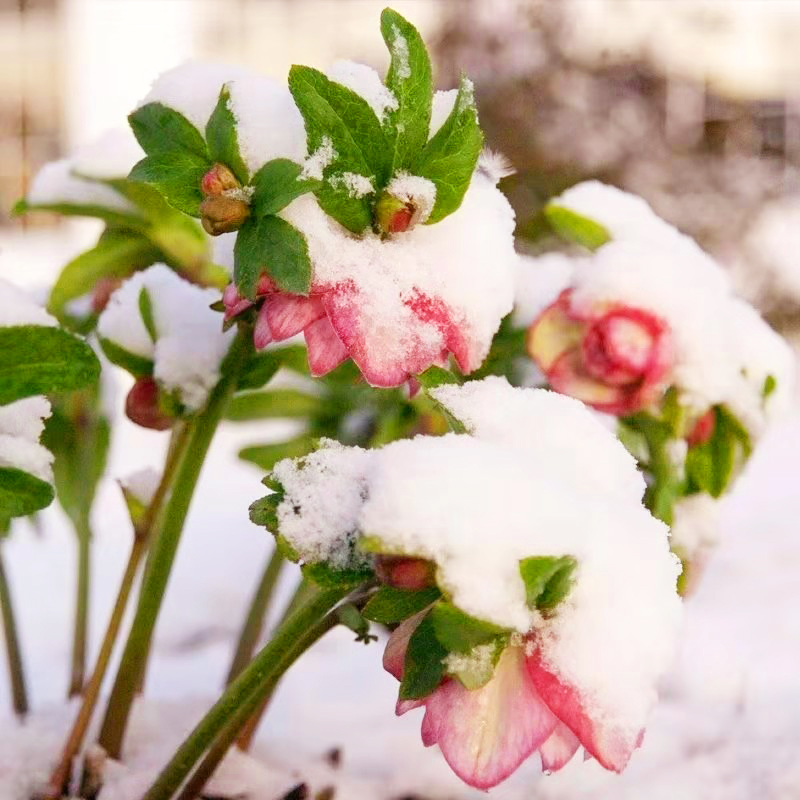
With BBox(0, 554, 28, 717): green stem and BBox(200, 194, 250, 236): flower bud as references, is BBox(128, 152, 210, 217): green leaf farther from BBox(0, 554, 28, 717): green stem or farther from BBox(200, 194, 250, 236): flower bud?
BBox(0, 554, 28, 717): green stem

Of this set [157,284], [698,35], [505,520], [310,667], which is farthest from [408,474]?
[698,35]

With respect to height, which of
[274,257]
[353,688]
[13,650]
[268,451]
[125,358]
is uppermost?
[274,257]

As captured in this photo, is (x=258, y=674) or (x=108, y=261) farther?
(x=108, y=261)

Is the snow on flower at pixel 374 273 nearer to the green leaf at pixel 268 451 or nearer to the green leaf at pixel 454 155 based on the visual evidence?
the green leaf at pixel 454 155

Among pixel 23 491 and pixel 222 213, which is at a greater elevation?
pixel 222 213

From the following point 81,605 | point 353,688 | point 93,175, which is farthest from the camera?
point 353,688

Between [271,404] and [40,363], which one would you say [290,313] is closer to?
[40,363]

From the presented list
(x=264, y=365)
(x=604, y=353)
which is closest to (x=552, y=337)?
(x=604, y=353)

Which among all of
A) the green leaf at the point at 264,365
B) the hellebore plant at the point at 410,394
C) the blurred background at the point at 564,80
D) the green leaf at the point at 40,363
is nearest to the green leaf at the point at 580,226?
the hellebore plant at the point at 410,394
